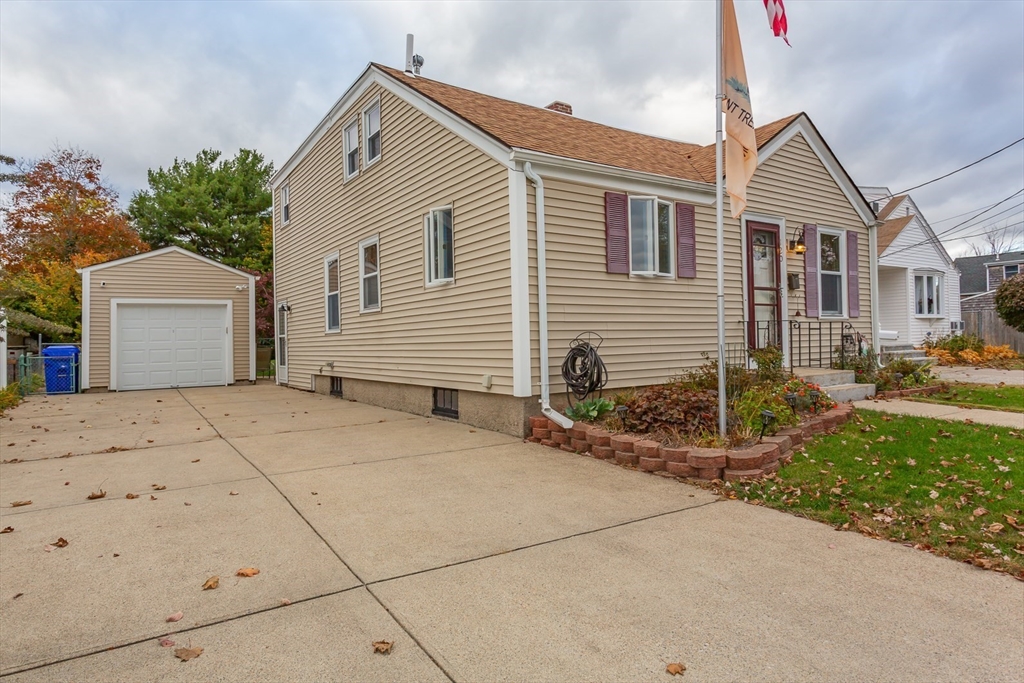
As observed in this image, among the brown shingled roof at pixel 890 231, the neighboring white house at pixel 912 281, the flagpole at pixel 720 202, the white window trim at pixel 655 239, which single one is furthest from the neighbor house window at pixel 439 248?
the brown shingled roof at pixel 890 231

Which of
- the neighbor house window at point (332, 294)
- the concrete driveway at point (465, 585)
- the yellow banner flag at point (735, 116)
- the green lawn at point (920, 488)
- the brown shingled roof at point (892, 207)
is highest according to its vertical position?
the brown shingled roof at point (892, 207)

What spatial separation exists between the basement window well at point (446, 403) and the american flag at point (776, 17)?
557cm

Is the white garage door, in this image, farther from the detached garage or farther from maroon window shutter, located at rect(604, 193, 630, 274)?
maroon window shutter, located at rect(604, 193, 630, 274)

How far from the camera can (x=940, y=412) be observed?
694 cm

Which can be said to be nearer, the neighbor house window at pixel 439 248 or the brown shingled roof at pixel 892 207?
the neighbor house window at pixel 439 248

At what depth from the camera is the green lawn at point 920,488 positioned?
3410 millimetres

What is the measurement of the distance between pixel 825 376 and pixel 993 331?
575 inches

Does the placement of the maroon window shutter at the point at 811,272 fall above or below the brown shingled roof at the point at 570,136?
below

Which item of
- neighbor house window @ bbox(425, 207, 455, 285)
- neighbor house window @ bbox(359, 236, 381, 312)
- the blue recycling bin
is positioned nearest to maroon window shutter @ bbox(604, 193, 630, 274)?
neighbor house window @ bbox(425, 207, 455, 285)

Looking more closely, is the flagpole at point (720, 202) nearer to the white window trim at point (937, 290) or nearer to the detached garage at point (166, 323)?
the detached garage at point (166, 323)

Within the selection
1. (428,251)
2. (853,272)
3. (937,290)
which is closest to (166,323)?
(428,251)

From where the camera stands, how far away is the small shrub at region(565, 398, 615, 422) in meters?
6.46

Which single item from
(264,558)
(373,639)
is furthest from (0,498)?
(373,639)

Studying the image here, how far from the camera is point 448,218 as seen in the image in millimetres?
8070
